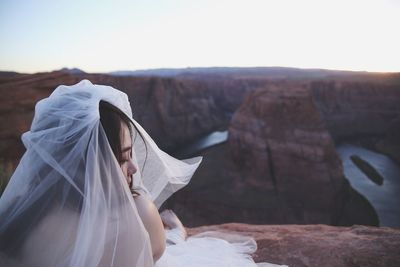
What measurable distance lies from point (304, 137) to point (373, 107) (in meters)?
27.9

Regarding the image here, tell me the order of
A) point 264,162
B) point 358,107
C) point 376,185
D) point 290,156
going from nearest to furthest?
point 290,156
point 264,162
point 376,185
point 358,107

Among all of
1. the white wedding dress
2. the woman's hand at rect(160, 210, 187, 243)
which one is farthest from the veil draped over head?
the woman's hand at rect(160, 210, 187, 243)

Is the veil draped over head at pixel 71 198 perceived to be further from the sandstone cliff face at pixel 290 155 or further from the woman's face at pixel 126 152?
the sandstone cliff face at pixel 290 155

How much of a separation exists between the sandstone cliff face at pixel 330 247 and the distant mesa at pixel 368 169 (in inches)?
894

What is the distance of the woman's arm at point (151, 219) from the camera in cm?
139

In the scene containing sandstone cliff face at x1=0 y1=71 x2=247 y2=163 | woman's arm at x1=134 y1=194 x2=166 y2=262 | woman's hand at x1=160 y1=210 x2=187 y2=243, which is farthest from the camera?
sandstone cliff face at x1=0 y1=71 x2=247 y2=163

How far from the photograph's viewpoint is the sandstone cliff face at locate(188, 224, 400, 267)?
2.57 metres

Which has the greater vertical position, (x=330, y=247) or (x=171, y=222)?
(x=171, y=222)

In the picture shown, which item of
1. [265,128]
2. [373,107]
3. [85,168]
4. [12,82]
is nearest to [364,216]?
[265,128]

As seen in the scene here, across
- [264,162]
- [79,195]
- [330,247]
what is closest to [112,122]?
[79,195]

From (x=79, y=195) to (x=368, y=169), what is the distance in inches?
1123

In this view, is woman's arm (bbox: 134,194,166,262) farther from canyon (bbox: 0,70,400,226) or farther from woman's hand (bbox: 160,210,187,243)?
canyon (bbox: 0,70,400,226)

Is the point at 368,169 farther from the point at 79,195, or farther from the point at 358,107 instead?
the point at 79,195

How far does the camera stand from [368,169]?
85.6ft
